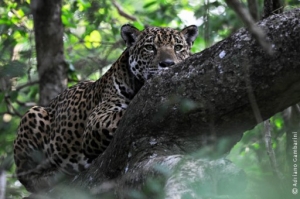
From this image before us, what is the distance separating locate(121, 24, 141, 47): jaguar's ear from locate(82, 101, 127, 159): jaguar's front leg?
1060mm

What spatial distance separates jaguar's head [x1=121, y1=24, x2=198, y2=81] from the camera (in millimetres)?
7879

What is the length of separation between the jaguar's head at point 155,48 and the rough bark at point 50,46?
6.52 ft

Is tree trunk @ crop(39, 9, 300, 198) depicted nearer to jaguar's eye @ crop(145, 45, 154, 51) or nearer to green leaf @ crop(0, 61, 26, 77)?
green leaf @ crop(0, 61, 26, 77)

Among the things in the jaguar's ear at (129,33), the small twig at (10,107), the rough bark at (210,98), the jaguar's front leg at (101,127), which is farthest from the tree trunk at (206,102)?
the small twig at (10,107)

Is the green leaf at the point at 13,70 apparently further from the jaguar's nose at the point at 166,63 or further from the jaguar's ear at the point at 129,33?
the jaguar's ear at the point at 129,33

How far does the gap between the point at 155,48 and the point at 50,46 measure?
258cm

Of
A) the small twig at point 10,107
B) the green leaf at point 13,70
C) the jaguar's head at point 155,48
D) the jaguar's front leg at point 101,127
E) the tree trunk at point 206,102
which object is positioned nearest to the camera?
the green leaf at point 13,70

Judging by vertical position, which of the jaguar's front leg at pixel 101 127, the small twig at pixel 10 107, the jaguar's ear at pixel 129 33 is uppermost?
the jaguar's ear at pixel 129 33

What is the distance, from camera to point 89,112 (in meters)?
8.44

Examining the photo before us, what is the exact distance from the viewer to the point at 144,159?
553cm

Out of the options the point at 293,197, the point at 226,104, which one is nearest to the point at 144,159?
the point at 226,104

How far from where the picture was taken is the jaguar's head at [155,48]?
7879 mm

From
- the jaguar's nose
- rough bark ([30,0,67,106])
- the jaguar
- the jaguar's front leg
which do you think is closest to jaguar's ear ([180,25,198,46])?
the jaguar

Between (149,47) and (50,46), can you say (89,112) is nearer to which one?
(149,47)
